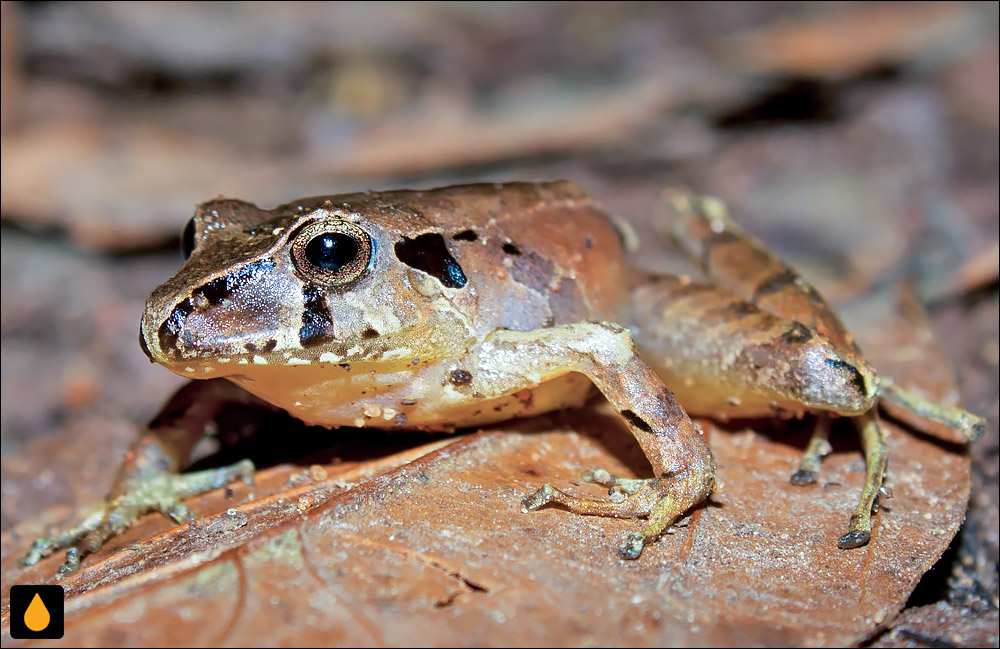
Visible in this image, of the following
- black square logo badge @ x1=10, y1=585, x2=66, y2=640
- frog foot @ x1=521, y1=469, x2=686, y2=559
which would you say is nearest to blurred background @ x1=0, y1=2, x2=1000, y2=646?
black square logo badge @ x1=10, y1=585, x2=66, y2=640

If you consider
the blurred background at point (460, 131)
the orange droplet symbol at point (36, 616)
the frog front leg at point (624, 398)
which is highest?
the blurred background at point (460, 131)

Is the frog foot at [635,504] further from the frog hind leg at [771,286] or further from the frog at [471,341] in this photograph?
the frog hind leg at [771,286]

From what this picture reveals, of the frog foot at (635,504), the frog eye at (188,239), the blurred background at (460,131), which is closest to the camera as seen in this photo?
the frog foot at (635,504)

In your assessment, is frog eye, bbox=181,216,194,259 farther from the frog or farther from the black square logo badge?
the black square logo badge

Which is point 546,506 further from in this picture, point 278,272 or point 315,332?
point 278,272

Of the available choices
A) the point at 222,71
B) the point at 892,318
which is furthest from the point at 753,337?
the point at 222,71

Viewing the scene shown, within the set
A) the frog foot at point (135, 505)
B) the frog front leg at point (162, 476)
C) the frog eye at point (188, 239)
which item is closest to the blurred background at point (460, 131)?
the frog front leg at point (162, 476)
